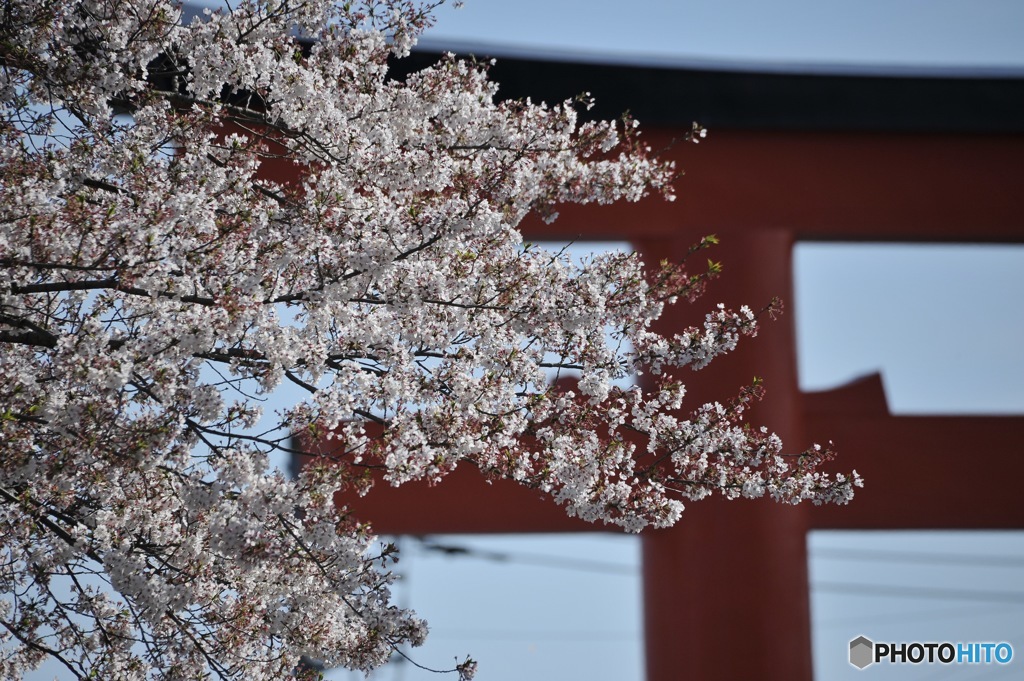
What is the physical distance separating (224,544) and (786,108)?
173 inches

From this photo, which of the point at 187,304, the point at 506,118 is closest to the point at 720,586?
the point at 506,118

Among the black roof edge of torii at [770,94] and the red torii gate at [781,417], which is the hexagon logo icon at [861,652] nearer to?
the red torii gate at [781,417]

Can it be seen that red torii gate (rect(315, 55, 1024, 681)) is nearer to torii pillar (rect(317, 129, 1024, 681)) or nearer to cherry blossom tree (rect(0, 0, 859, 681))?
torii pillar (rect(317, 129, 1024, 681))

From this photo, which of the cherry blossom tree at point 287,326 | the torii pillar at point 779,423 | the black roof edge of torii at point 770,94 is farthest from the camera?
the black roof edge of torii at point 770,94

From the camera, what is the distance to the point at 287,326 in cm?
338

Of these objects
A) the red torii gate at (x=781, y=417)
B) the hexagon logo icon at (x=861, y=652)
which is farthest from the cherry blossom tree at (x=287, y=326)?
the hexagon logo icon at (x=861, y=652)

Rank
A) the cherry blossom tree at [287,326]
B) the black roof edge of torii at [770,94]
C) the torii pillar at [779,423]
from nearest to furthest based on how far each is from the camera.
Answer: the cherry blossom tree at [287,326] < the torii pillar at [779,423] < the black roof edge of torii at [770,94]

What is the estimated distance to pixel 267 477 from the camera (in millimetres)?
3428

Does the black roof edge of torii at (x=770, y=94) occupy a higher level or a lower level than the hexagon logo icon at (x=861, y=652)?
higher

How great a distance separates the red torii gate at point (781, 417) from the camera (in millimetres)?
5883

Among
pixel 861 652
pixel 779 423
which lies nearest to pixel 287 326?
pixel 779 423

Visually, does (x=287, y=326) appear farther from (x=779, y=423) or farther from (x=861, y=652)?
(x=861, y=652)

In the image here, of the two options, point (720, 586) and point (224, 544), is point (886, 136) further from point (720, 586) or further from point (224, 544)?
point (224, 544)

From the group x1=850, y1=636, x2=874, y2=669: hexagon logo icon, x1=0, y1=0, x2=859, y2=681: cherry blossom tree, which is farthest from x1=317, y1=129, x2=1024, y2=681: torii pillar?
x1=0, y1=0, x2=859, y2=681: cherry blossom tree
